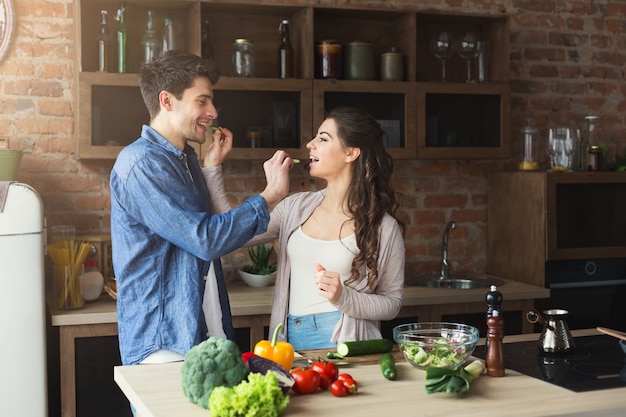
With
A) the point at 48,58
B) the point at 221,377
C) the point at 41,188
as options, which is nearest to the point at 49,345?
the point at 41,188

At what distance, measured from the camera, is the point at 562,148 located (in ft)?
15.0

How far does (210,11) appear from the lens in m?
4.22

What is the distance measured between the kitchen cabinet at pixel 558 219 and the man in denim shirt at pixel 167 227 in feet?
6.53

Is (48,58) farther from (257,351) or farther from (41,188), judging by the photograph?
(257,351)

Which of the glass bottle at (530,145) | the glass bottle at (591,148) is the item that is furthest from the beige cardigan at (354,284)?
the glass bottle at (591,148)

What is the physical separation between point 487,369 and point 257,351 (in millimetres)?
671

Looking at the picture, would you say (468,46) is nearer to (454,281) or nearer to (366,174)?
(454,281)

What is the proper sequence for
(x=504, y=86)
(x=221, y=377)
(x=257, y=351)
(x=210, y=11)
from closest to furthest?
1. (x=221, y=377)
2. (x=257, y=351)
3. (x=210, y=11)
4. (x=504, y=86)

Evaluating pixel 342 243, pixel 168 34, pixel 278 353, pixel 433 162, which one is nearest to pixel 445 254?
pixel 433 162

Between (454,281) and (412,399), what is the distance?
8.13ft

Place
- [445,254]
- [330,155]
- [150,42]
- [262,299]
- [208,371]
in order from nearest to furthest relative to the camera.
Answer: [208,371] < [330,155] < [262,299] < [150,42] < [445,254]

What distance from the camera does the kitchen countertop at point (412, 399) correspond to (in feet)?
6.67

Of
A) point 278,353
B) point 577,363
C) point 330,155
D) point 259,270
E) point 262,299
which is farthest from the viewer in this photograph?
point 259,270

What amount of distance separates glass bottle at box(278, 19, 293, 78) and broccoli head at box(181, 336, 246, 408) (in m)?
2.39
